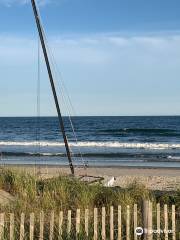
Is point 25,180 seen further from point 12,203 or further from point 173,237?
point 173,237

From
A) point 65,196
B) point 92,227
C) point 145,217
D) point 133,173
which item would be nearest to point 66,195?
point 65,196

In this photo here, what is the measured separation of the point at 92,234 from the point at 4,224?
1.35m

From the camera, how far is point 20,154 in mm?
37906

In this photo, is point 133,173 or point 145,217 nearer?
point 145,217

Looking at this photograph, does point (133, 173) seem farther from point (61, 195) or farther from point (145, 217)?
point (145, 217)

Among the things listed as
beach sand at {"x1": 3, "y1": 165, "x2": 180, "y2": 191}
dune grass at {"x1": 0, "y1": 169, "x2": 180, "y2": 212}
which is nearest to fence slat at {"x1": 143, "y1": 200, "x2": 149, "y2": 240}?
dune grass at {"x1": 0, "y1": 169, "x2": 180, "y2": 212}

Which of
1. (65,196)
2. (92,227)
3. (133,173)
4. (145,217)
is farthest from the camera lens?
(133,173)

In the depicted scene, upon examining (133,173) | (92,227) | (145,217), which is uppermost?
(145,217)

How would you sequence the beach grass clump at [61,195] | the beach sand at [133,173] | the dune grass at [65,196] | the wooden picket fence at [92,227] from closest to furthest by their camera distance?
the wooden picket fence at [92,227], the dune grass at [65,196], the beach grass clump at [61,195], the beach sand at [133,173]

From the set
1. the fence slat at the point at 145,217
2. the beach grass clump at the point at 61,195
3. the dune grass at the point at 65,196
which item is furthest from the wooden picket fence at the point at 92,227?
the beach grass clump at the point at 61,195

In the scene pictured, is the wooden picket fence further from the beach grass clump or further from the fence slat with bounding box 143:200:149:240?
the beach grass clump

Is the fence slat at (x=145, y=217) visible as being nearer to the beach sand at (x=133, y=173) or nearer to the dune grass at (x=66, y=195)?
the dune grass at (x=66, y=195)

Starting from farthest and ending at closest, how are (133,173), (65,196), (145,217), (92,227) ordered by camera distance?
(133,173)
(65,196)
(92,227)
(145,217)

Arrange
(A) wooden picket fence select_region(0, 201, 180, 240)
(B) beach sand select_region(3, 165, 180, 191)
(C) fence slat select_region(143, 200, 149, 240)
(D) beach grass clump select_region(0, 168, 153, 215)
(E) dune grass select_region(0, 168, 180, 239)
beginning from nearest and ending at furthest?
(A) wooden picket fence select_region(0, 201, 180, 240), (C) fence slat select_region(143, 200, 149, 240), (E) dune grass select_region(0, 168, 180, 239), (D) beach grass clump select_region(0, 168, 153, 215), (B) beach sand select_region(3, 165, 180, 191)
